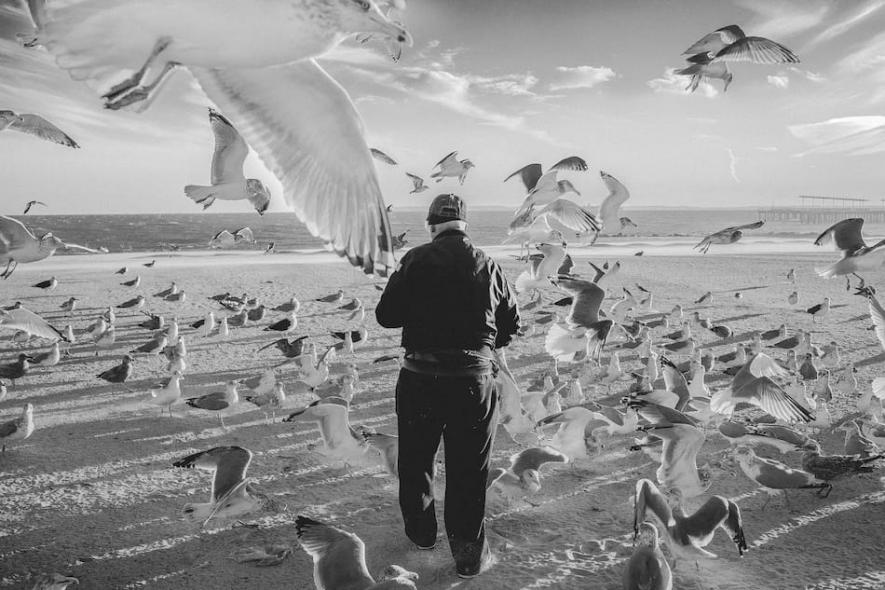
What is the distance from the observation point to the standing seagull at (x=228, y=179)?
3383mm

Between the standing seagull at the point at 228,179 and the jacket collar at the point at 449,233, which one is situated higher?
the standing seagull at the point at 228,179

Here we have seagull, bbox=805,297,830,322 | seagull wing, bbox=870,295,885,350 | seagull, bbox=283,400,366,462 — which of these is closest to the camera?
seagull, bbox=283,400,366,462

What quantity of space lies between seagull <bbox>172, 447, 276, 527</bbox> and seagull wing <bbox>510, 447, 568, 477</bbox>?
1764 millimetres

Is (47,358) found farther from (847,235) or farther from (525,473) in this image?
(847,235)

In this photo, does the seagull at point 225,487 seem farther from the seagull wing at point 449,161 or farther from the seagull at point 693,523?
the seagull wing at point 449,161

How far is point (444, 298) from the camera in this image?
3.19 m

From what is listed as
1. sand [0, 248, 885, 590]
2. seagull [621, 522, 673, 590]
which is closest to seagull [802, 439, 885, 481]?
sand [0, 248, 885, 590]

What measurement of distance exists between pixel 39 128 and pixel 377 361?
469 cm

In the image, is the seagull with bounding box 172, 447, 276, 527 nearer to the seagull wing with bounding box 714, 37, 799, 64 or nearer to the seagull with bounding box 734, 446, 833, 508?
the seagull with bounding box 734, 446, 833, 508

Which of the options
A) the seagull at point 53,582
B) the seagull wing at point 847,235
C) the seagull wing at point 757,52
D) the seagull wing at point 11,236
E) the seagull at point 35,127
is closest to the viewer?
the seagull at point 53,582

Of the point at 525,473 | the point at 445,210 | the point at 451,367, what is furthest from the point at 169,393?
the point at 445,210

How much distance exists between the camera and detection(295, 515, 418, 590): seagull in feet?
9.15

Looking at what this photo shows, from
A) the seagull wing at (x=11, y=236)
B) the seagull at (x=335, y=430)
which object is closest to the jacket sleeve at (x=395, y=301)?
the seagull at (x=335, y=430)

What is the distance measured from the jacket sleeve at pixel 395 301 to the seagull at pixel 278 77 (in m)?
0.40
